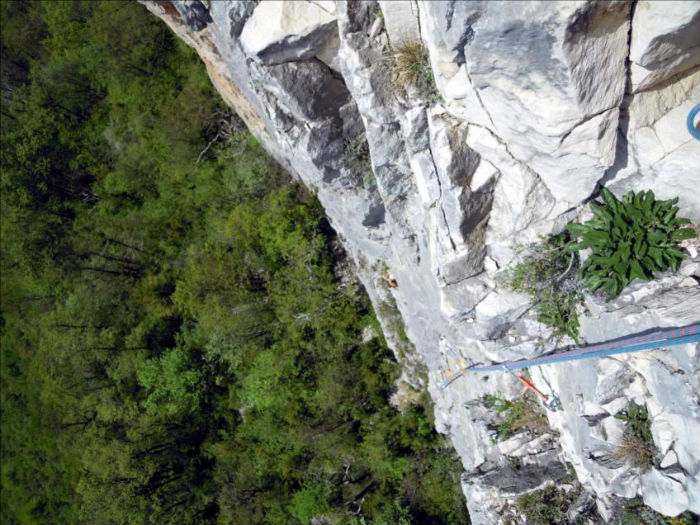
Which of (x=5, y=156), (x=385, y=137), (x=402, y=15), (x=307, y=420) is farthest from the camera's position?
(x=5, y=156)

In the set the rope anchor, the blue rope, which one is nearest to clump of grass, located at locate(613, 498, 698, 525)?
the rope anchor

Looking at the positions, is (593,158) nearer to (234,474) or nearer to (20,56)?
(234,474)

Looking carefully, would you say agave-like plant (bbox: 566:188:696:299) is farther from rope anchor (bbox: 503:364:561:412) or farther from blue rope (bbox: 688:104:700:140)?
rope anchor (bbox: 503:364:561:412)

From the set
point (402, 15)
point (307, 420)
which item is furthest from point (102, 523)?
point (402, 15)

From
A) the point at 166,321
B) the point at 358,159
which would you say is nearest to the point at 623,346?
the point at 358,159

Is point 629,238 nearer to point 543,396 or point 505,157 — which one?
point 505,157

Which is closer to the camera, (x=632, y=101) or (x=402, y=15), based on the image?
(x=632, y=101)

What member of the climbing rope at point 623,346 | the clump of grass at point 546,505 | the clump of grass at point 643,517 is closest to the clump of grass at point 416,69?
Result: the climbing rope at point 623,346
